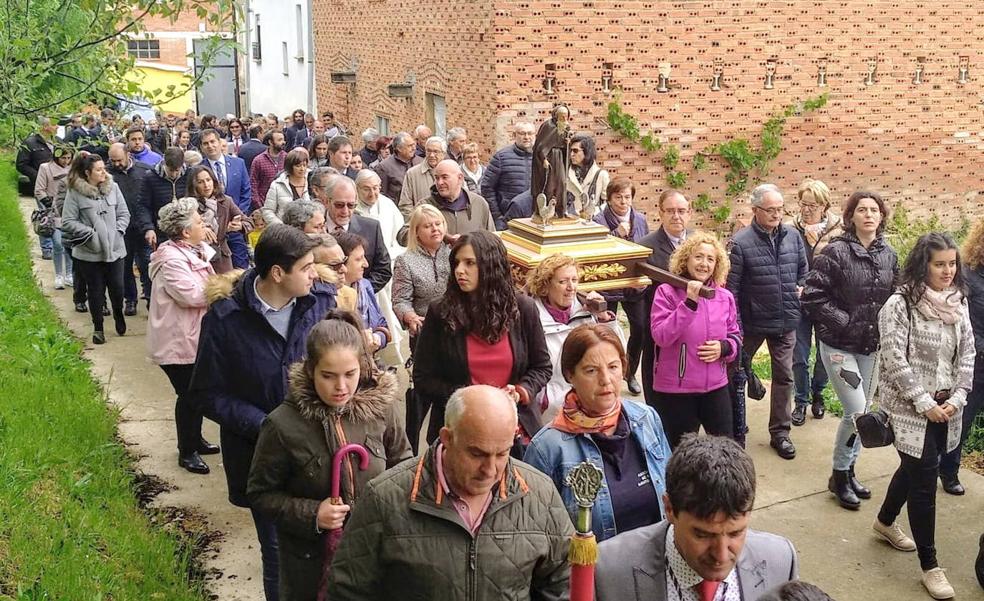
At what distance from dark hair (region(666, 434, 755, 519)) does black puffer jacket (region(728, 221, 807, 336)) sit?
4.44m

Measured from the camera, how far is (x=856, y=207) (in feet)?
22.2

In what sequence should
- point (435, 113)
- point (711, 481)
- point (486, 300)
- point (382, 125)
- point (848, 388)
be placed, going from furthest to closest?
point (382, 125) < point (435, 113) < point (848, 388) < point (486, 300) < point (711, 481)

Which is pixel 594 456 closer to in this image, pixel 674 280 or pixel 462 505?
pixel 462 505

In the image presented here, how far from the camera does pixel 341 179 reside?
293 inches

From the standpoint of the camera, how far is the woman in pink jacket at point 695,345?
6.07 m

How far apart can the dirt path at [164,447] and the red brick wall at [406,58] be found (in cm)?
576

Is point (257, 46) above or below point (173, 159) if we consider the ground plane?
below

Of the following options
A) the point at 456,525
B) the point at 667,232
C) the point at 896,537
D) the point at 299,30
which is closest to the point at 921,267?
the point at 896,537

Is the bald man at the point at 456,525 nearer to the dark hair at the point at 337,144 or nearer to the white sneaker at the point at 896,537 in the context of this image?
the white sneaker at the point at 896,537

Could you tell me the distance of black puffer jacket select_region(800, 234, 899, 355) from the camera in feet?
22.2

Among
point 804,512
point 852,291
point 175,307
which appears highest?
point 852,291

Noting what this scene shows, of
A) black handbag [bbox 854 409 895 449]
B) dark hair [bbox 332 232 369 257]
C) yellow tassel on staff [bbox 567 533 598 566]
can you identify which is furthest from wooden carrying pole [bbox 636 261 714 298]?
yellow tassel on staff [bbox 567 533 598 566]

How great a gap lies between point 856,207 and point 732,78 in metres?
9.19

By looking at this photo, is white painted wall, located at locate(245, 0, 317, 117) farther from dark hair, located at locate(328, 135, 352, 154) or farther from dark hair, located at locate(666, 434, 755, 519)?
dark hair, located at locate(666, 434, 755, 519)
